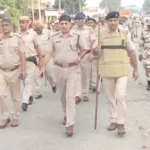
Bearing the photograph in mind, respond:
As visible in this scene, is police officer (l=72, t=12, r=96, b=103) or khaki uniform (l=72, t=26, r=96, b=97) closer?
police officer (l=72, t=12, r=96, b=103)

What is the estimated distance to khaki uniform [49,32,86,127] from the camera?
6.92 metres

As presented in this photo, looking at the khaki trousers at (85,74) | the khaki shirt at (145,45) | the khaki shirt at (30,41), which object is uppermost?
the khaki shirt at (30,41)

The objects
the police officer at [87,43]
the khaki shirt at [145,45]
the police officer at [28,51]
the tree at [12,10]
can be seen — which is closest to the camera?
the police officer at [28,51]

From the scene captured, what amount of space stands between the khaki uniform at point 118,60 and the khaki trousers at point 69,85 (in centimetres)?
51

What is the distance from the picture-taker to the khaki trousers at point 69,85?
6.90 m

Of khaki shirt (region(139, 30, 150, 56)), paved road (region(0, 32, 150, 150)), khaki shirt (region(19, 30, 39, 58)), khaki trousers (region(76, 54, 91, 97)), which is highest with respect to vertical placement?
khaki shirt (region(19, 30, 39, 58))

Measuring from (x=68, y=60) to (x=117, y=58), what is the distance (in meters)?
0.78

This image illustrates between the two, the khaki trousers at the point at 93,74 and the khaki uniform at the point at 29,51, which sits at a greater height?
the khaki uniform at the point at 29,51

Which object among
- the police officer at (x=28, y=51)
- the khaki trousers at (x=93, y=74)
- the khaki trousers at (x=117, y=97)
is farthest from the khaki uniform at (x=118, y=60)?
the khaki trousers at (x=93, y=74)

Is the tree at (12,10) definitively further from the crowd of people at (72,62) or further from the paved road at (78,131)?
the crowd of people at (72,62)

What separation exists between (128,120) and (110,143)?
4.76ft

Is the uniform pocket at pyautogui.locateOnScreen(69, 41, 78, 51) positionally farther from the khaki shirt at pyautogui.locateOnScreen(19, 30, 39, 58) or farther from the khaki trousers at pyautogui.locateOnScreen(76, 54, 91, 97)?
the khaki trousers at pyautogui.locateOnScreen(76, 54, 91, 97)

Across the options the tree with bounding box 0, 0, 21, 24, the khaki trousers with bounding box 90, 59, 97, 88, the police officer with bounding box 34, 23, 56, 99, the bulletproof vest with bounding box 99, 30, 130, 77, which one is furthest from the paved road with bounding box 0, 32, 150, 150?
the tree with bounding box 0, 0, 21, 24

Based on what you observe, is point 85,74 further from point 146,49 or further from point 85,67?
point 146,49
